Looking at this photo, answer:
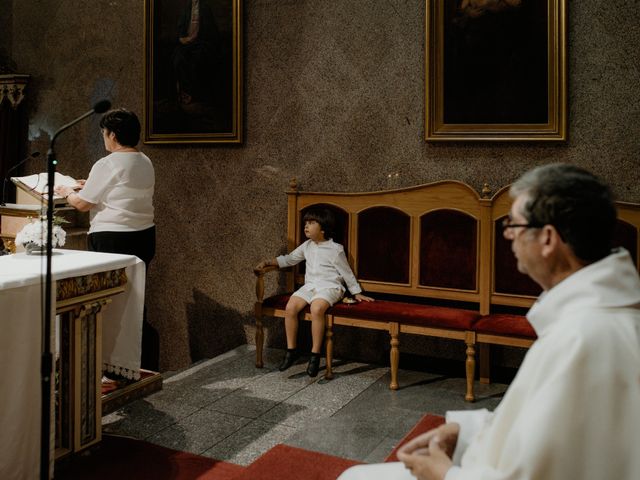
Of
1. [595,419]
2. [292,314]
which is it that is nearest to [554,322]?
[595,419]

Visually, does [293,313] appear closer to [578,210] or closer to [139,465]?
[139,465]

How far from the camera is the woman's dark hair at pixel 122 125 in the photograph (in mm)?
4465

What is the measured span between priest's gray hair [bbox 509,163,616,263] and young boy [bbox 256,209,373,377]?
3.37 metres

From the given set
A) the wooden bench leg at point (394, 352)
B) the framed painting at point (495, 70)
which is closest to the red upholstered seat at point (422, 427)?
the wooden bench leg at point (394, 352)

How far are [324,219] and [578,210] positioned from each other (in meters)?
3.68

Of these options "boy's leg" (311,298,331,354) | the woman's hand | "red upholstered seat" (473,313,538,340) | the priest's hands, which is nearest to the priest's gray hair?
the priest's hands

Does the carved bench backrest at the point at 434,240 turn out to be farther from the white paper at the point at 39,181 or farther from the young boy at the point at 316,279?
the white paper at the point at 39,181

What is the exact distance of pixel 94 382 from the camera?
11.6 ft

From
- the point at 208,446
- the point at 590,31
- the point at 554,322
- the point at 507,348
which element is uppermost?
the point at 590,31

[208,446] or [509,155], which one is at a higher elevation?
[509,155]

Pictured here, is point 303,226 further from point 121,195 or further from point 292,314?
point 121,195

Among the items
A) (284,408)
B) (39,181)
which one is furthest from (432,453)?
(39,181)

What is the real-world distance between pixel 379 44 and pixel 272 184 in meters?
1.36

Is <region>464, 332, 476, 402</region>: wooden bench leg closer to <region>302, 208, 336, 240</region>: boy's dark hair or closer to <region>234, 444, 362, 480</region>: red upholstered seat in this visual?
<region>302, 208, 336, 240</region>: boy's dark hair
